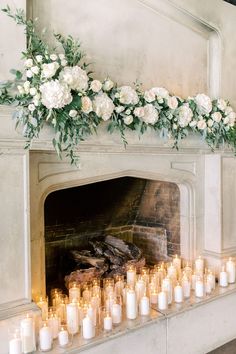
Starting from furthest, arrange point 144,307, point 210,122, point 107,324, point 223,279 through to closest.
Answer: point 223,279 → point 210,122 → point 144,307 → point 107,324

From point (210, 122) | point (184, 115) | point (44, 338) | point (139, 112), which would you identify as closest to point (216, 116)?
point (210, 122)

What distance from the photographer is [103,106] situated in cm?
229

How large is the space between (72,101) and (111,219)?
1.86 metres

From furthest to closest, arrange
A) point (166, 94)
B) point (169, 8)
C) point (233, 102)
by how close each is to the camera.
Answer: point (233, 102) → point (169, 8) → point (166, 94)

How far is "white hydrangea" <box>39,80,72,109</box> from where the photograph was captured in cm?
198

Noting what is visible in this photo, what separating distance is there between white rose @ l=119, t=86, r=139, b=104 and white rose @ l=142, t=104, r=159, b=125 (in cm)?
13

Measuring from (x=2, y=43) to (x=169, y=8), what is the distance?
1.60 m

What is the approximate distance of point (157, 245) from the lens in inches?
150

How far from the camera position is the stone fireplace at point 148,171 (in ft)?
6.91

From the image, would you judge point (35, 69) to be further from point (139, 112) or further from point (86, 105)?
point (139, 112)

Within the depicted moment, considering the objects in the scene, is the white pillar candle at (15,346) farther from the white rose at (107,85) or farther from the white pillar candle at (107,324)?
the white rose at (107,85)

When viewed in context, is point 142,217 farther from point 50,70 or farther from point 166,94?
point 50,70

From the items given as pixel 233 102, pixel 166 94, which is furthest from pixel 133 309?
pixel 233 102

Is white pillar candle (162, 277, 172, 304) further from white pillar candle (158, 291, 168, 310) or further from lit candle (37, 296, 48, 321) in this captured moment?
lit candle (37, 296, 48, 321)
